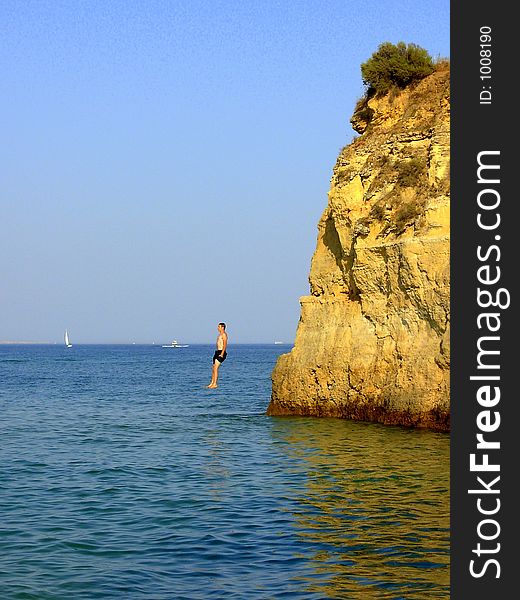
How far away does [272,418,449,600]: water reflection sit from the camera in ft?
36.1

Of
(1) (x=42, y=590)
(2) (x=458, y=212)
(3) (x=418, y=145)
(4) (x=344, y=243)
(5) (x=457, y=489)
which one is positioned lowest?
(1) (x=42, y=590)

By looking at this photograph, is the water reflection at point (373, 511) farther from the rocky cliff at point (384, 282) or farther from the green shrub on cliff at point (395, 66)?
the green shrub on cliff at point (395, 66)

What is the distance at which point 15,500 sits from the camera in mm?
16047

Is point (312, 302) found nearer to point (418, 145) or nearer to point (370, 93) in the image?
point (418, 145)

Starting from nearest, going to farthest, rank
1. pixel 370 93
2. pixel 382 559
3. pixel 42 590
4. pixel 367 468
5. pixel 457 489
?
pixel 457 489
pixel 42 590
pixel 382 559
pixel 367 468
pixel 370 93

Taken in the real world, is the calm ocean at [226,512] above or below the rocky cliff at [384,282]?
below

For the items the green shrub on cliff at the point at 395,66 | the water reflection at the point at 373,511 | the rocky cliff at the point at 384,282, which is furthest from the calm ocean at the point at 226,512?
the green shrub on cliff at the point at 395,66

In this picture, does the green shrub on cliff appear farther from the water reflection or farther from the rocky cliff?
the water reflection

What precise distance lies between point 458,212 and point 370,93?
26873 mm

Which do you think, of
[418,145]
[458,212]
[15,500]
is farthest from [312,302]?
[458,212]

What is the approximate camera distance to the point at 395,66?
3148cm

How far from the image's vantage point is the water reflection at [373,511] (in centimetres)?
1099

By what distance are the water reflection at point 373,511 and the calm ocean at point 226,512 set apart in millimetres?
37

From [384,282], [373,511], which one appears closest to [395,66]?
[384,282]
